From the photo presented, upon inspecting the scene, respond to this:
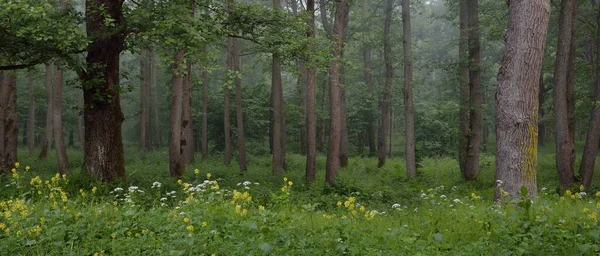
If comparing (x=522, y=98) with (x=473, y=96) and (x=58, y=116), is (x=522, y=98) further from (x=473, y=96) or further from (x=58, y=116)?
(x=58, y=116)

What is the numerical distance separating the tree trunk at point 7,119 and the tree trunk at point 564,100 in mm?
17694

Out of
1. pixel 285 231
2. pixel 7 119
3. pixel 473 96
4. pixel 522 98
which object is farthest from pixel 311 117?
pixel 7 119

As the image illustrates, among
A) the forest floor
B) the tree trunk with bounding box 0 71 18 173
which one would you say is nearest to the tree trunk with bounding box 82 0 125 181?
the forest floor

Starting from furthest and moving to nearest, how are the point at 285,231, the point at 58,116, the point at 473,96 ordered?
the point at 473,96
the point at 58,116
the point at 285,231

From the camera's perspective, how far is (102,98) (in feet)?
32.8

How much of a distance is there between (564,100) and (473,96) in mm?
3582

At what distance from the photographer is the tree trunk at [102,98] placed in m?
10.0

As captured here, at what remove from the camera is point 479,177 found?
17484mm

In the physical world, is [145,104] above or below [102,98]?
above

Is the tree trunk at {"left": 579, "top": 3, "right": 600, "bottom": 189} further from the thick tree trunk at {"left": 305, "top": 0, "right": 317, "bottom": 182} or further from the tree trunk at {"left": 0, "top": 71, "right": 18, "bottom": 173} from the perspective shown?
the tree trunk at {"left": 0, "top": 71, "right": 18, "bottom": 173}

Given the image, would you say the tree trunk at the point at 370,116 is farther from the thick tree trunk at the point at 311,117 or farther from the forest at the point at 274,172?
the thick tree trunk at the point at 311,117

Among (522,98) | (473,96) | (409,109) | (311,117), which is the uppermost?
(473,96)

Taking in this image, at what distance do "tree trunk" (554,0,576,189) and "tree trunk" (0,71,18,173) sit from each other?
58.1 ft

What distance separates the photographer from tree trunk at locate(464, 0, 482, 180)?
16.8 m
